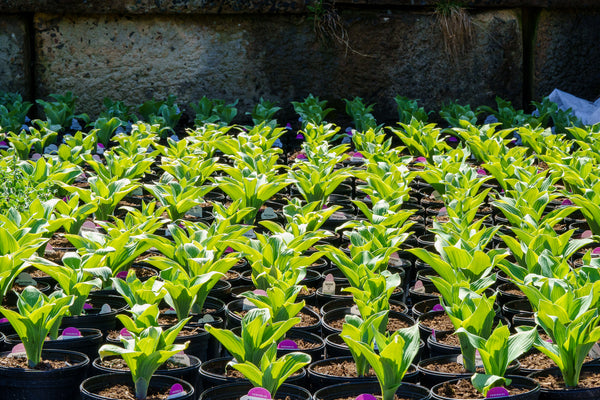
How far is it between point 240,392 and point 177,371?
25cm

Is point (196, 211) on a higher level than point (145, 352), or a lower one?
lower

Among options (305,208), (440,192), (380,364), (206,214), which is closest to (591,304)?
(380,364)

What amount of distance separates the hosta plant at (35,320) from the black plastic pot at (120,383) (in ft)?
0.81

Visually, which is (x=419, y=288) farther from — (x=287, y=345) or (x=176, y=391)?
(x=176, y=391)

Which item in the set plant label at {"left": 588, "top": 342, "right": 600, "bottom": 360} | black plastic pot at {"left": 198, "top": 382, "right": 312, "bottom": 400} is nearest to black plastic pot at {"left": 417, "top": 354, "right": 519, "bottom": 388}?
plant label at {"left": 588, "top": 342, "right": 600, "bottom": 360}

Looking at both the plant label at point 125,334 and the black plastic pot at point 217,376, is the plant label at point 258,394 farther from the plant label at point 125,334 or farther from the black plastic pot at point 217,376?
the plant label at point 125,334

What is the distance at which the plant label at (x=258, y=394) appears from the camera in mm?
2348

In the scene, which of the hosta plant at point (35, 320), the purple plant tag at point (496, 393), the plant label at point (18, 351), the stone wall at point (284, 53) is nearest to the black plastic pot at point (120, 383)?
the hosta plant at point (35, 320)

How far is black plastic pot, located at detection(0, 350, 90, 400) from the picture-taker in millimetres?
2578

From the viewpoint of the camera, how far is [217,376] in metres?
2.57

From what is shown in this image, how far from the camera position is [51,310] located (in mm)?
2658

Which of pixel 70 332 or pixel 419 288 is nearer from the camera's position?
pixel 70 332

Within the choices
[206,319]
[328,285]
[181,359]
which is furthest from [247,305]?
[181,359]

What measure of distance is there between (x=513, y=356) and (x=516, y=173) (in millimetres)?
2159
